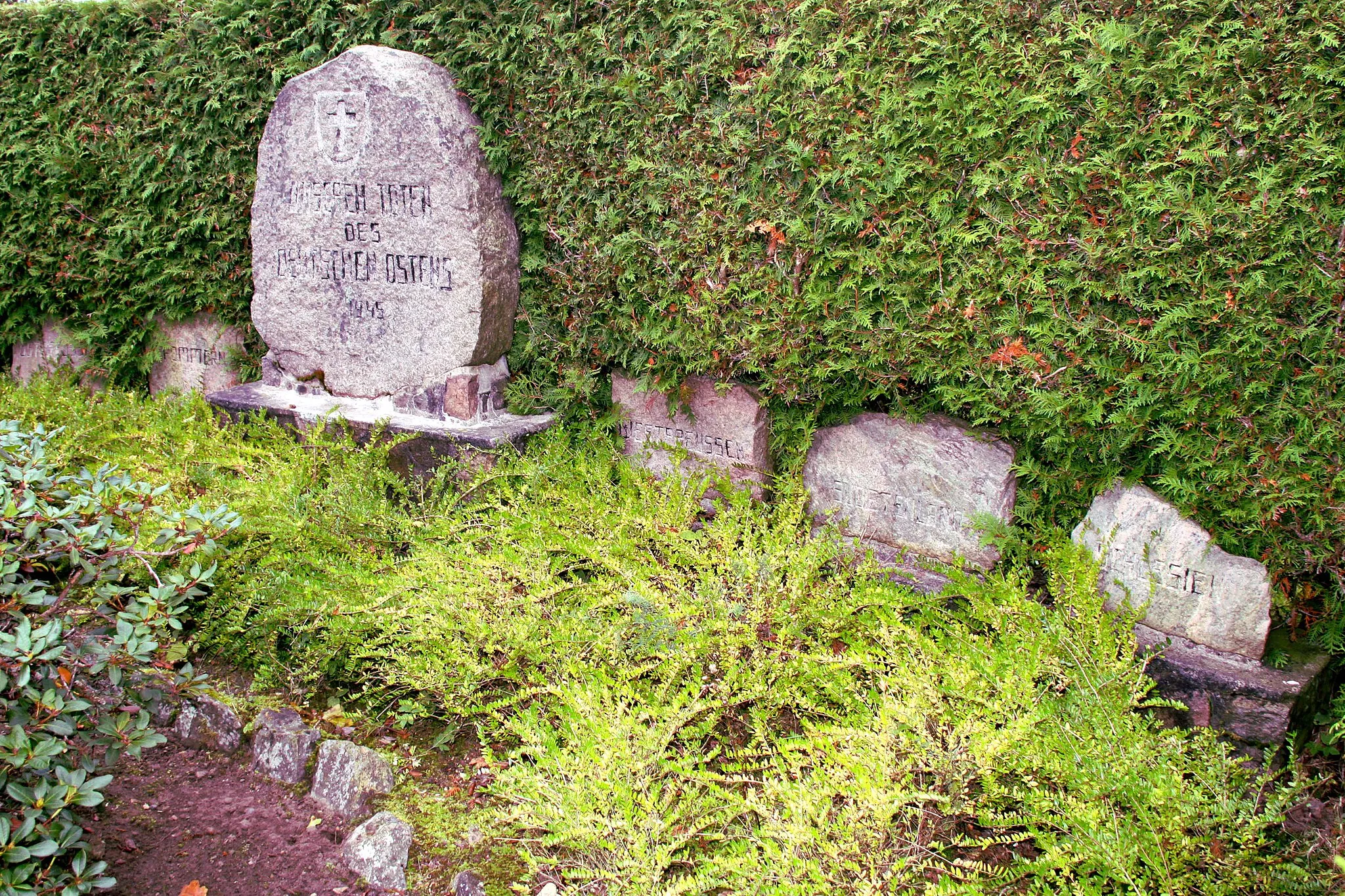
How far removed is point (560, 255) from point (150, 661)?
8.54ft

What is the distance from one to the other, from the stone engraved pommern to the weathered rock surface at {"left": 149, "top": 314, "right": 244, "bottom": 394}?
780 millimetres

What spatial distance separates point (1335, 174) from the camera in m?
2.67

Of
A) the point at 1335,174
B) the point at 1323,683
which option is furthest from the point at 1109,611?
the point at 1335,174

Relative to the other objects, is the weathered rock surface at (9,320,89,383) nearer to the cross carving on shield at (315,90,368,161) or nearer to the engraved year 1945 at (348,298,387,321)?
the engraved year 1945 at (348,298,387,321)

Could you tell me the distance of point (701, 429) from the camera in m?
4.12

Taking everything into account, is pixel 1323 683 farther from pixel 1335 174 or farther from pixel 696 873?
pixel 696 873

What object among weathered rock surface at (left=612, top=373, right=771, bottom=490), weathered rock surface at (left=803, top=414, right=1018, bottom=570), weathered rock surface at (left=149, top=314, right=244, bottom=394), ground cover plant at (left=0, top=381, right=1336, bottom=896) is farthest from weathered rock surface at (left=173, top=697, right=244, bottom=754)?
weathered rock surface at (left=149, top=314, right=244, bottom=394)

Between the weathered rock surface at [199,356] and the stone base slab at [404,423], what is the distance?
654 mm

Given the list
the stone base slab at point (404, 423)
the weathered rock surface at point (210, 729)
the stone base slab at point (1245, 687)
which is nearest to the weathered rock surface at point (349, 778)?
the weathered rock surface at point (210, 729)

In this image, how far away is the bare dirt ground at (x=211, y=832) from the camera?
2.31 m

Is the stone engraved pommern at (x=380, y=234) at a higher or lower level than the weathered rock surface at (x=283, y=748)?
higher

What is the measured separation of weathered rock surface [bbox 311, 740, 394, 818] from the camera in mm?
2572

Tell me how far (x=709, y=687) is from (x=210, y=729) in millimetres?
1565

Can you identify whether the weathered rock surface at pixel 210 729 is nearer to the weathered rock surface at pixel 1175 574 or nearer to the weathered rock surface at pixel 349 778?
the weathered rock surface at pixel 349 778
